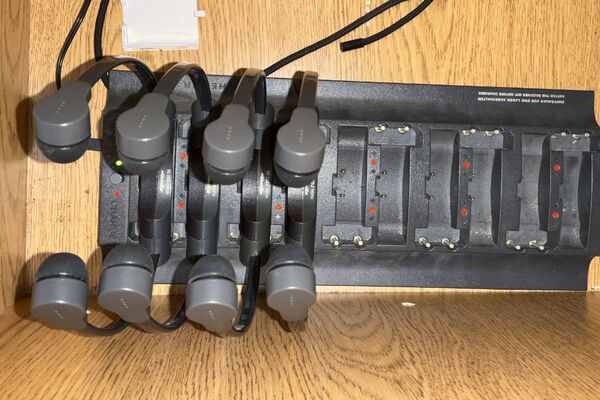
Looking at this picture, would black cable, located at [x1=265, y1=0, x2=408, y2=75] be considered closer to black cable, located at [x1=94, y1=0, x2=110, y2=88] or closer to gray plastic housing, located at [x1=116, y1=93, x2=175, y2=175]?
black cable, located at [x1=94, y1=0, x2=110, y2=88]

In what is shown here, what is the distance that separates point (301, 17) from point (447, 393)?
2.14ft

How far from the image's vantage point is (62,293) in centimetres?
62

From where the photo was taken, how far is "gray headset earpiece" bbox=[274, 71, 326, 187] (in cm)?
60

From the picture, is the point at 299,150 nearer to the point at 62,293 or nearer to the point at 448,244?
the point at 62,293

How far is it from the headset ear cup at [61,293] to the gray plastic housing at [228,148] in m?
0.17

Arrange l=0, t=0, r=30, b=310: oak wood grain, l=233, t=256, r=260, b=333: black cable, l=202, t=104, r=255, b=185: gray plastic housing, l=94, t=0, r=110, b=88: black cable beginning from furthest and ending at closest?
l=94, t=0, r=110, b=88: black cable, l=0, t=0, r=30, b=310: oak wood grain, l=233, t=256, r=260, b=333: black cable, l=202, t=104, r=255, b=185: gray plastic housing

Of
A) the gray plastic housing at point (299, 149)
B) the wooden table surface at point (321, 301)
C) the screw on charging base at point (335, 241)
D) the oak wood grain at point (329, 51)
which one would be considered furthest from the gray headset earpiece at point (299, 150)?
the oak wood grain at point (329, 51)

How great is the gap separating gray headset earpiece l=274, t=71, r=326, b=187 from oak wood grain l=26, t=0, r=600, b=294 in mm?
429

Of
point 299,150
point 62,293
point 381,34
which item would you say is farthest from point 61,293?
point 381,34

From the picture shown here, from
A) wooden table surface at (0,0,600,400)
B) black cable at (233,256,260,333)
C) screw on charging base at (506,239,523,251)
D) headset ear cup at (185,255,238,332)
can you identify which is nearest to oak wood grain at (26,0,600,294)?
wooden table surface at (0,0,600,400)

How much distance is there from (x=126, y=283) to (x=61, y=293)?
0.06 m

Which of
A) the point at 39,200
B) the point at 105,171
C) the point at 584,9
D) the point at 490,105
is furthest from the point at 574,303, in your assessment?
the point at 39,200

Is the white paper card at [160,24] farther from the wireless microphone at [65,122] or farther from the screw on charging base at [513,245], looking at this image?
the screw on charging base at [513,245]

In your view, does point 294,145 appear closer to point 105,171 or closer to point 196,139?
point 196,139
